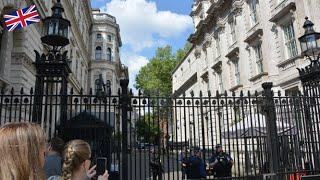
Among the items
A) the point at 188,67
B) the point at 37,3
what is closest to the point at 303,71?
the point at 37,3

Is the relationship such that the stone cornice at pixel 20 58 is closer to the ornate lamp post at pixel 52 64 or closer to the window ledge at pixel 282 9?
the ornate lamp post at pixel 52 64

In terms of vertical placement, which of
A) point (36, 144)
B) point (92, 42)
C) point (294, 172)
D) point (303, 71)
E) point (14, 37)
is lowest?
point (294, 172)

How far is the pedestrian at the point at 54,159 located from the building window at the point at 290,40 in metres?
16.3

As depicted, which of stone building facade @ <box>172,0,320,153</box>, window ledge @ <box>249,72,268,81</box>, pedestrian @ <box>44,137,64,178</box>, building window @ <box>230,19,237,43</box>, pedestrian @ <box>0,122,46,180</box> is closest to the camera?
pedestrian @ <box>0,122,46,180</box>

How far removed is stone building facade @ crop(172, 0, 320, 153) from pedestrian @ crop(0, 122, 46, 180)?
831cm

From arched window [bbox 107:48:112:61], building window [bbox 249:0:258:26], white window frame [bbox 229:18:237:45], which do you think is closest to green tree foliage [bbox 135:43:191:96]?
arched window [bbox 107:48:112:61]

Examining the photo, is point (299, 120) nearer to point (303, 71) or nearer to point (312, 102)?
point (312, 102)

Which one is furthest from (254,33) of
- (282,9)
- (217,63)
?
(217,63)

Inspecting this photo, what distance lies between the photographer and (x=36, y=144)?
1.82 meters

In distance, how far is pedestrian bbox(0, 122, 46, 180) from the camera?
173 centimetres

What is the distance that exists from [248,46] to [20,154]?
944 inches

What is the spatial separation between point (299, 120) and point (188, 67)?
38524 millimetres

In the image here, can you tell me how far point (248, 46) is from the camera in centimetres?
2423

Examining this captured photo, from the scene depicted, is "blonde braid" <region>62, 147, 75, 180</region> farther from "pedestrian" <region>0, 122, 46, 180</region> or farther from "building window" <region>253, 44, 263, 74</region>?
"building window" <region>253, 44, 263, 74</region>
